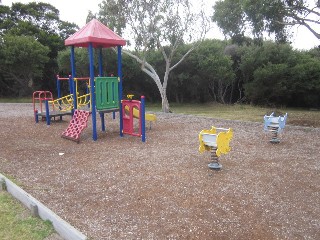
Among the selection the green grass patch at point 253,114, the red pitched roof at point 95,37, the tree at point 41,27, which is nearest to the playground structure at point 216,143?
the red pitched roof at point 95,37

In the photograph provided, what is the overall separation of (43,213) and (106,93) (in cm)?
497

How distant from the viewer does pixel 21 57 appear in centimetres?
1980

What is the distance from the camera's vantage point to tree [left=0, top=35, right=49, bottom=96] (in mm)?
19812

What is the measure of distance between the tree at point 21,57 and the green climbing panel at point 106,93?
14200mm

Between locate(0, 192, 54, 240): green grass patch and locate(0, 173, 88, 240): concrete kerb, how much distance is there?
7 centimetres

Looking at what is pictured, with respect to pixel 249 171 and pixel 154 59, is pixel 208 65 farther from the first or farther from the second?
pixel 249 171

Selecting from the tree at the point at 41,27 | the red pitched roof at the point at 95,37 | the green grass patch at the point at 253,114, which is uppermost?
the tree at the point at 41,27

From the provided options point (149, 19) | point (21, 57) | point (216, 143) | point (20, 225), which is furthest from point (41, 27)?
point (20, 225)

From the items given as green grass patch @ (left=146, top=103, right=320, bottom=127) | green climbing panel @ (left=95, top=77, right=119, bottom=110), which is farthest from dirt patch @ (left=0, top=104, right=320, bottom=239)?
green grass patch @ (left=146, top=103, right=320, bottom=127)

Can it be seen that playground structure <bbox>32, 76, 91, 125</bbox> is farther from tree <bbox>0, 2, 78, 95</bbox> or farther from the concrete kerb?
tree <bbox>0, 2, 78, 95</bbox>

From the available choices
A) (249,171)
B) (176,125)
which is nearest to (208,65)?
(176,125)

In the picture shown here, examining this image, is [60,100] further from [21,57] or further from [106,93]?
[21,57]

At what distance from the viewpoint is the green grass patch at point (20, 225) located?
10.4ft

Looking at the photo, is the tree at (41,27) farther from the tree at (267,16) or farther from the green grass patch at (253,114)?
the tree at (267,16)
